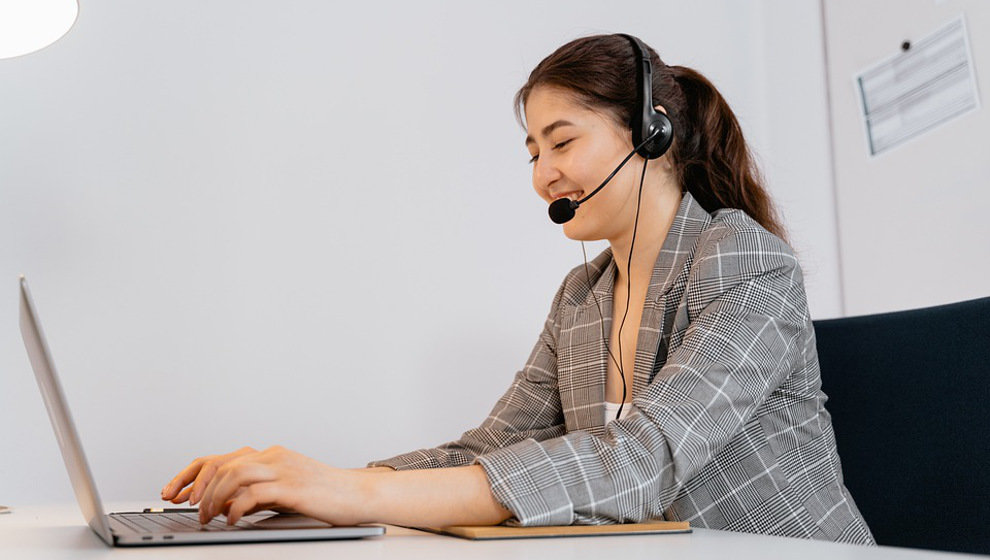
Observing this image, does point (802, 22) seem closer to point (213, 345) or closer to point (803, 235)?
point (803, 235)

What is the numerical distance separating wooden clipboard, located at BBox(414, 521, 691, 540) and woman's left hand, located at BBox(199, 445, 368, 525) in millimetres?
85

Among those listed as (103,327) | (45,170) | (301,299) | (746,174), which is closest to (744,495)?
(746,174)

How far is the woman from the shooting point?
0.75m

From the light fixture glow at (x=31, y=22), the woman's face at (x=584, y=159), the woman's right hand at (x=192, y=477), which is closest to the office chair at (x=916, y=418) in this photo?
the woman's face at (x=584, y=159)

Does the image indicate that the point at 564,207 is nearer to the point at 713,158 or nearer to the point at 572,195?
the point at 572,195

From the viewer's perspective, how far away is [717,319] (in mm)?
941

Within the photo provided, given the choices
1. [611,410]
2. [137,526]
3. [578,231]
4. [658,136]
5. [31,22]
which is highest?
[31,22]

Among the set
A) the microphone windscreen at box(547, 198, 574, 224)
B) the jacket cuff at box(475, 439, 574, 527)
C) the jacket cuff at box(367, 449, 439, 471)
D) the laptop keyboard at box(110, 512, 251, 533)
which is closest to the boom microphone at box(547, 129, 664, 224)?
the microphone windscreen at box(547, 198, 574, 224)

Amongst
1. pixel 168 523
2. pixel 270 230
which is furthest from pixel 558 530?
pixel 270 230

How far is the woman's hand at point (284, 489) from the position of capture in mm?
695

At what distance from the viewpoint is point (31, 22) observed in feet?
4.11

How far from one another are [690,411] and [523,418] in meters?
0.45

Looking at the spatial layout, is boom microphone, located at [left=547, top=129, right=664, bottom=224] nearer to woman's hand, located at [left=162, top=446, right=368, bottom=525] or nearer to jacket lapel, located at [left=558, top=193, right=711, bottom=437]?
jacket lapel, located at [left=558, top=193, right=711, bottom=437]

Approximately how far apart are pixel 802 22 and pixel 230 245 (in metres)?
1.33
